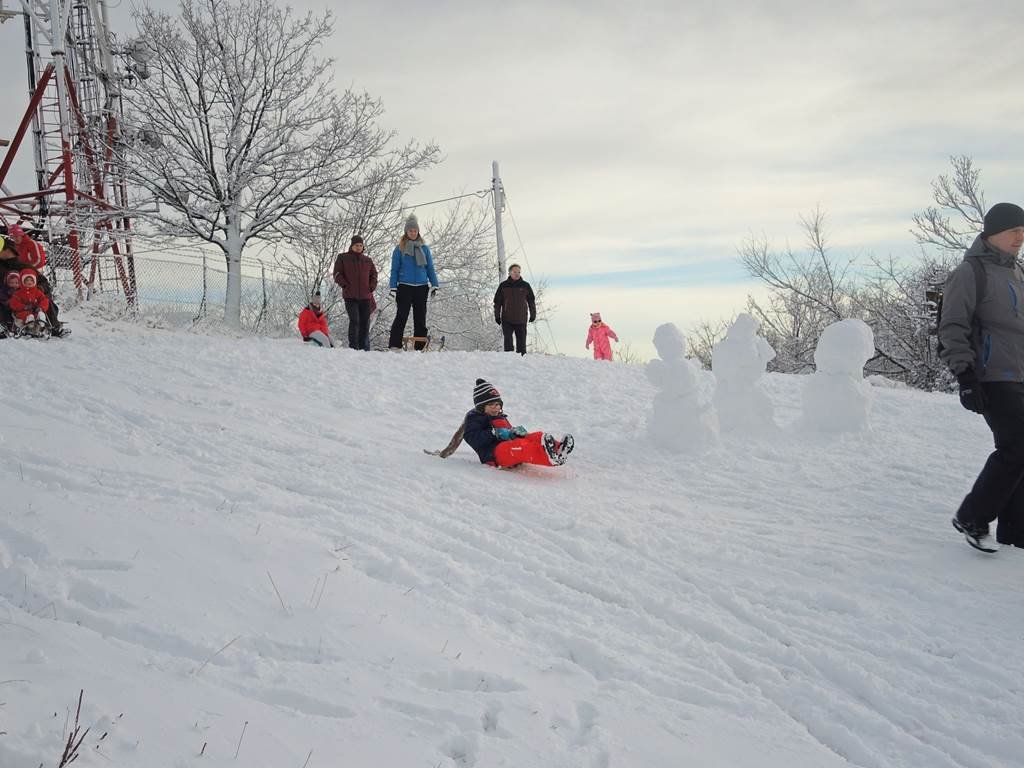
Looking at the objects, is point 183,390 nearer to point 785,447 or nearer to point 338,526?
point 338,526

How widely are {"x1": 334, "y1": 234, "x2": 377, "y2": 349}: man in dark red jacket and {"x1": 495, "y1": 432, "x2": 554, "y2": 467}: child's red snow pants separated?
22.0 ft

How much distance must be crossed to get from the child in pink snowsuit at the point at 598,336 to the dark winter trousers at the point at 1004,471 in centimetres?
1255

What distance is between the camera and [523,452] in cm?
651

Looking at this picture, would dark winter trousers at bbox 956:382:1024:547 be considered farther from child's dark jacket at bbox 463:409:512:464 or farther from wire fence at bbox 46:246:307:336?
wire fence at bbox 46:246:307:336

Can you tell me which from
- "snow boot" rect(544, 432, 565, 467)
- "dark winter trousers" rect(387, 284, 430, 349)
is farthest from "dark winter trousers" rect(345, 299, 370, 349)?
"snow boot" rect(544, 432, 565, 467)

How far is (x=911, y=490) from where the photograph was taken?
253 inches

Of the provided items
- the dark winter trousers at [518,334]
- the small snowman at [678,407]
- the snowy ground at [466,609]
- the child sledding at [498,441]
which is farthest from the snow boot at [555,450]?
the dark winter trousers at [518,334]

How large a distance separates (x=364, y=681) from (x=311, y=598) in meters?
0.67

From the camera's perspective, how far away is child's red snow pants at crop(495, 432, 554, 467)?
21.2 ft

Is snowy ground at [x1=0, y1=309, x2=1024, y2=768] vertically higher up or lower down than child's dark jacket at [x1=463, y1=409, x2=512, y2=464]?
lower down

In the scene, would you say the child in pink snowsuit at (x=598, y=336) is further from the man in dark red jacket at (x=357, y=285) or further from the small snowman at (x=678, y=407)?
the small snowman at (x=678, y=407)

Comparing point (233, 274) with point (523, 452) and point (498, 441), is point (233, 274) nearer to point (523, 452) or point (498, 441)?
point (498, 441)

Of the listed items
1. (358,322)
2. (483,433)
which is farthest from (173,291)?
(483,433)

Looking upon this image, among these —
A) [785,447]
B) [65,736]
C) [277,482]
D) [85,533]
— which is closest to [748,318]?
[785,447]
